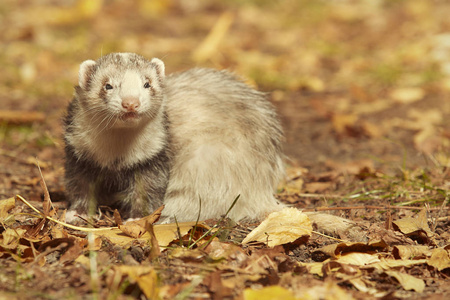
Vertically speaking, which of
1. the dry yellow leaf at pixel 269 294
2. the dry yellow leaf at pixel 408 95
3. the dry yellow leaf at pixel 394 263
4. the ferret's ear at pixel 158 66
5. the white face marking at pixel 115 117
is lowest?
the dry yellow leaf at pixel 394 263

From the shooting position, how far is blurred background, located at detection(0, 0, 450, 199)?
236 inches

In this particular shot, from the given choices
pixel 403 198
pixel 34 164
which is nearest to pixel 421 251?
pixel 403 198

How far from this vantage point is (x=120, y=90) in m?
3.58

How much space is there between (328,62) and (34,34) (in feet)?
17.1

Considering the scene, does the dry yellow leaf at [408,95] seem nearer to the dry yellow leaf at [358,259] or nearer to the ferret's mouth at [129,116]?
the dry yellow leaf at [358,259]

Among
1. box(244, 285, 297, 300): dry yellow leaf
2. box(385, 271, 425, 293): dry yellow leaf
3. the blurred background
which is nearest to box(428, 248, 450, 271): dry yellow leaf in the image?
box(385, 271, 425, 293): dry yellow leaf

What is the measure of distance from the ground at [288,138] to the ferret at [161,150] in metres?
0.34

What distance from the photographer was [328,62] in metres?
9.38

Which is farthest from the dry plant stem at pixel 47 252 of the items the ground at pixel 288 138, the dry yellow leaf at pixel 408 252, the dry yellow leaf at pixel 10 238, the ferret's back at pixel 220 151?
the dry yellow leaf at pixel 408 252

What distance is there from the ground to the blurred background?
33mm

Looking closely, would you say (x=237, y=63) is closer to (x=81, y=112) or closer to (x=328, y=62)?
(x=328, y=62)

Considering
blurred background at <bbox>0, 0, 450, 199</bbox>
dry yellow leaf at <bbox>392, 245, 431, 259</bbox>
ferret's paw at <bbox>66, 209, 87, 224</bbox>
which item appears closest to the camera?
dry yellow leaf at <bbox>392, 245, 431, 259</bbox>

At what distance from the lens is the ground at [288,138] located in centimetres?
282

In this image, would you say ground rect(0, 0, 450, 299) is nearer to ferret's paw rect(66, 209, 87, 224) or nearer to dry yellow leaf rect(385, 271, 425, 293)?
dry yellow leaf rect(385, 271, 425, 293)
